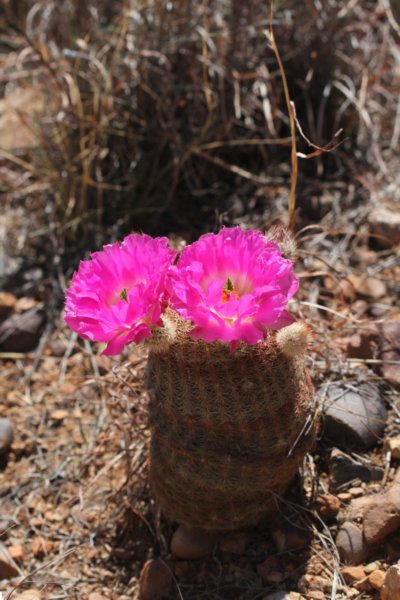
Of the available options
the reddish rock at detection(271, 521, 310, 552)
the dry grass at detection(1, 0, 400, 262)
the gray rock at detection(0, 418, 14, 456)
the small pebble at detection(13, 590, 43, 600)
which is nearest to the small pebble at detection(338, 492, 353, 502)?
the reddish rock at detection(271, 521, 310, 552)

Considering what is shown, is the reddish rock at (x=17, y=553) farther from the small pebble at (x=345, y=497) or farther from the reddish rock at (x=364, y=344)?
the reddish rock at (x=364, y=344)

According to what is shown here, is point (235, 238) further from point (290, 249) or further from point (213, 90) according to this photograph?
point (213, 90)

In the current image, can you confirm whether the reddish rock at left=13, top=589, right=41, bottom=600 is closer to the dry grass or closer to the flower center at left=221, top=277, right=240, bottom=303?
the flower center at left=221, top=277, right=240, bottom=303

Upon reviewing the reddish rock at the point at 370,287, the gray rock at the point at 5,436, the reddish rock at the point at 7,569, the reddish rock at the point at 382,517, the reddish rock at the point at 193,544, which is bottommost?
the reddish rock at the point at 7,569

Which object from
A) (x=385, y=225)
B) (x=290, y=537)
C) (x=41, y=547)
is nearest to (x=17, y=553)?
(x=41, y=547)

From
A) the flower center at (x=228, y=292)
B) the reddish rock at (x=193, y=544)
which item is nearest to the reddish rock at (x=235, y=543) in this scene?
the reddish rock at (x=193, y=544)

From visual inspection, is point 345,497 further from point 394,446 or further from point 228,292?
point 228,292

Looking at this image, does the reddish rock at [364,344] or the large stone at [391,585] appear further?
the reddish rock at [364,344]
